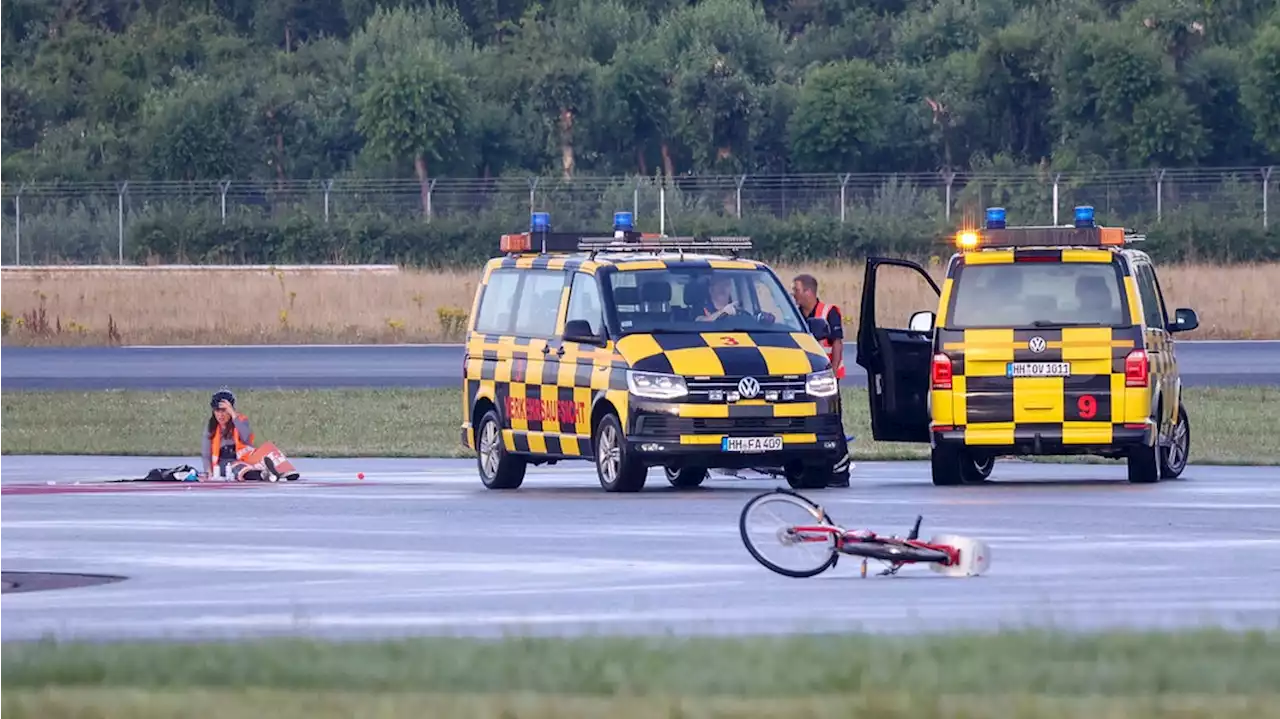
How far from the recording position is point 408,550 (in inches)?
585

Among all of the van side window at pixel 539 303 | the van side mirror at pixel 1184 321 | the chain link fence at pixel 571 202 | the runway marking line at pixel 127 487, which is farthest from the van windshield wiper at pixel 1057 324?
the chain link fence at pixel 571 202

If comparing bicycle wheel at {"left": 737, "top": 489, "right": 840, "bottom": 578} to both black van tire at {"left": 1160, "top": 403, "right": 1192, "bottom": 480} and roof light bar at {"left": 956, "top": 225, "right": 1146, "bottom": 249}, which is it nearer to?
roof light bar at {"left": 956, "top": 225, "right": 1146, "bottom": 249}

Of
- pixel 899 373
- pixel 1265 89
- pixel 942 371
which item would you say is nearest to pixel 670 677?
pixel 942 371

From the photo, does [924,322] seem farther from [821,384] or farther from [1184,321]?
[1184,321]

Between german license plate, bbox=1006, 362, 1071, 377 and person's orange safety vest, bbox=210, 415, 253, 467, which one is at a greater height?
german license plate, bbox=1006, 362, 1071, 377

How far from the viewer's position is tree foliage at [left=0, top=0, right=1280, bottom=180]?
7631 centimetres

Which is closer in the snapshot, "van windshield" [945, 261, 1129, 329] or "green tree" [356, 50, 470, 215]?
"van windshield" [945, 261, 1129, 329]

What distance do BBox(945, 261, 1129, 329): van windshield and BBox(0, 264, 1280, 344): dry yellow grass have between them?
73.1ft

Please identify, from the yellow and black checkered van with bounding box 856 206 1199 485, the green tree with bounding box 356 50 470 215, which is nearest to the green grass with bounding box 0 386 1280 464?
the yellow and black checkered van with bounding box 856 206 1199 485

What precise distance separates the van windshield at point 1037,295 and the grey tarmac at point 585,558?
138cm

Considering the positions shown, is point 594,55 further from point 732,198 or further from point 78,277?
point 78,277

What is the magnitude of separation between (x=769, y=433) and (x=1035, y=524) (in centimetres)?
324

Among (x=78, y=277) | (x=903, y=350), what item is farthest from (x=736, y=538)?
(x=78, y=277)

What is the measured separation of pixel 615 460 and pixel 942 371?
108 inches
